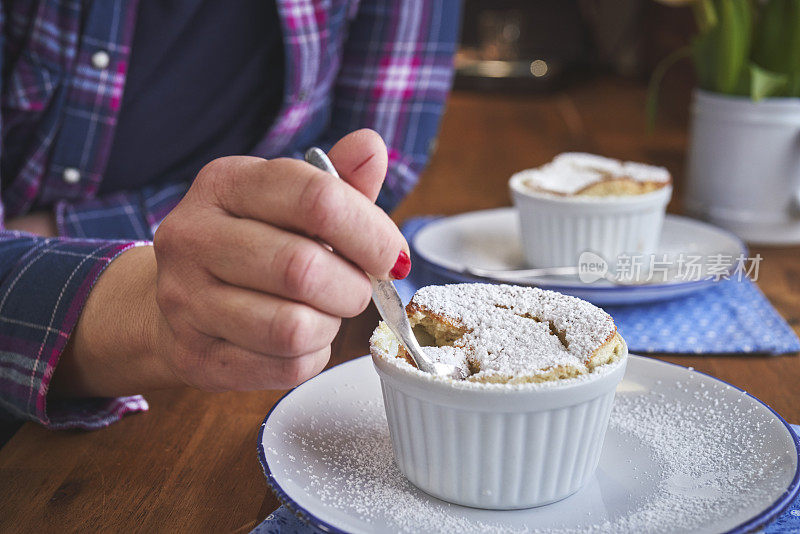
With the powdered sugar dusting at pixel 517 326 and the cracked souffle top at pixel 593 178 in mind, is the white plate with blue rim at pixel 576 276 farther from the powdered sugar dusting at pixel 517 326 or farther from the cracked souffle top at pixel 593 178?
the powdered sugar dusting at pixel 517 326

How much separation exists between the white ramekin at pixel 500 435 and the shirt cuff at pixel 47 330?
293 mm

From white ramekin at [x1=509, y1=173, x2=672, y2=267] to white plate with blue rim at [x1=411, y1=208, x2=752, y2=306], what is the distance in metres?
0.03

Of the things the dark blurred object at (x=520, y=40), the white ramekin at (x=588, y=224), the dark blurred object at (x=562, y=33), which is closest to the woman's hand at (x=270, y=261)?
the white ramekin at (x=588, y=224)

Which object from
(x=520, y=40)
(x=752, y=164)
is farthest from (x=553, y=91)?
(x=752, y=164)

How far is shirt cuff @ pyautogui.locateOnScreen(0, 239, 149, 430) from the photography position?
671mm

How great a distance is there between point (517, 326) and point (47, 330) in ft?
1.31

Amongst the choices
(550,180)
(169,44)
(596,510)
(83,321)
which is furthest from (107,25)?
(596,510)

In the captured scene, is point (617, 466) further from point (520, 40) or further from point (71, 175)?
point (520, 40)

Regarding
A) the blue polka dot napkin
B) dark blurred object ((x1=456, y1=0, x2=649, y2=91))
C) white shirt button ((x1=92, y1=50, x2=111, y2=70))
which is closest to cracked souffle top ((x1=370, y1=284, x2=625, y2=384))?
the blue polka dot napkin

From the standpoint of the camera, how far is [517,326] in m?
0.59

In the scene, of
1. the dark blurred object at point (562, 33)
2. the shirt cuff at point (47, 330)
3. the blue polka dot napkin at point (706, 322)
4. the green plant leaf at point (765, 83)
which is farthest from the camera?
the dark blurred object at point (562, 33)

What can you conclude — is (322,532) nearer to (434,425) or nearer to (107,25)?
(434,425)

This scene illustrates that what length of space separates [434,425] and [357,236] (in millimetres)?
146

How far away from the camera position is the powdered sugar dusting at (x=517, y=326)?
0.55 m
